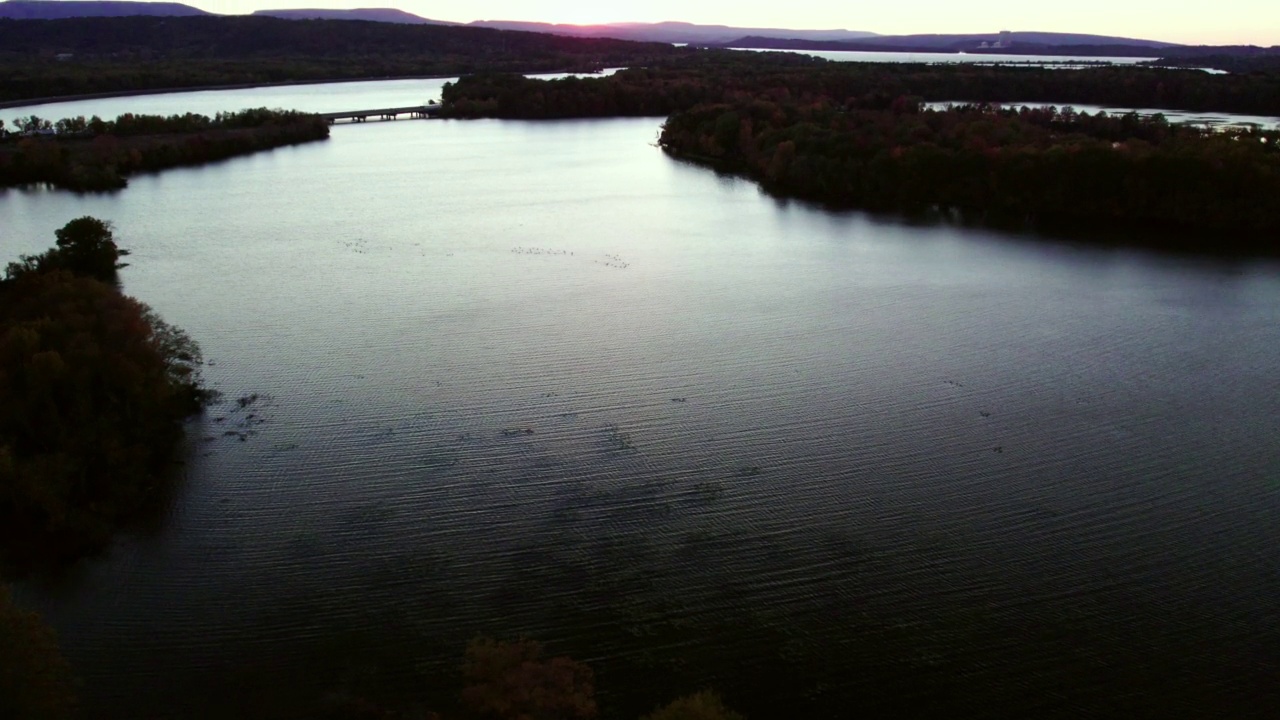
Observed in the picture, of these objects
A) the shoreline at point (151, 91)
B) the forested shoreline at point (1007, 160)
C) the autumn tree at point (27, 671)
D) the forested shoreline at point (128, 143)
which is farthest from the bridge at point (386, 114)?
the autumn tree at point (27, 671)

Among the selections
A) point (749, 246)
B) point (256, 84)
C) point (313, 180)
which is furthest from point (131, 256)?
point (256, 84)

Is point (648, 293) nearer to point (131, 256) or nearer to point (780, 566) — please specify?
point (780, 566)

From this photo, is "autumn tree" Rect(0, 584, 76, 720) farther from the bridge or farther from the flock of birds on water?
the bridge

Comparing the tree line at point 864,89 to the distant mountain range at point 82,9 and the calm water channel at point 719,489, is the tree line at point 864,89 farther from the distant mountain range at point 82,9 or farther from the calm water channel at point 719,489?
the distant mountain range at point 82,9

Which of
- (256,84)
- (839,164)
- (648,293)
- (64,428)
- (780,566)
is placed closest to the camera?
(780,566)

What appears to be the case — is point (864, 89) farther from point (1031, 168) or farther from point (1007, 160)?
point (1031, 168)

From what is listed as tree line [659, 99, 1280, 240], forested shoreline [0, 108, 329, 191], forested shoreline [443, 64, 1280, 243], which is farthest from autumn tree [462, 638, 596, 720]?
forested shoreline [0, 108, 329, 191]
